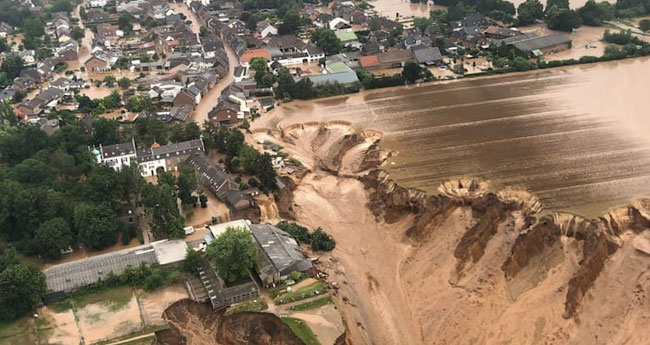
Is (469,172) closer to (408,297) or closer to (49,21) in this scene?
(408,297)

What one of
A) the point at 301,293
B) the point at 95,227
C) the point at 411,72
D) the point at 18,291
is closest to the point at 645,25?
the point at 411,72

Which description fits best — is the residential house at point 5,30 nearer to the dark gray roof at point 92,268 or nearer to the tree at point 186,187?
the tree at point 186,187

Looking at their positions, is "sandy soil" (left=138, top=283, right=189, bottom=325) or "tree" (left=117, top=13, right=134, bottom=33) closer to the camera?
"sandy soil" (left=138, top=283, right=189, bottom=325)

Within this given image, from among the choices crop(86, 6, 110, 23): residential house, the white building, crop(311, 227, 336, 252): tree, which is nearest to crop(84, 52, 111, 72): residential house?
crop(86, 6, 110, 23): residential house

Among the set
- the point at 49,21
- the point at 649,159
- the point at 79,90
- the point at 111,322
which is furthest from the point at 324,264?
the point at 49,21

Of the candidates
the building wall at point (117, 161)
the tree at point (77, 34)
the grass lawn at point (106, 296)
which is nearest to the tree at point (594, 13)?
the building wall at point (117, 161)

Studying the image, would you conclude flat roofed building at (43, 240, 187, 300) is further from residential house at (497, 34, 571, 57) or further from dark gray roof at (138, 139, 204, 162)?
residential house at (497, 34, 571, 57)
